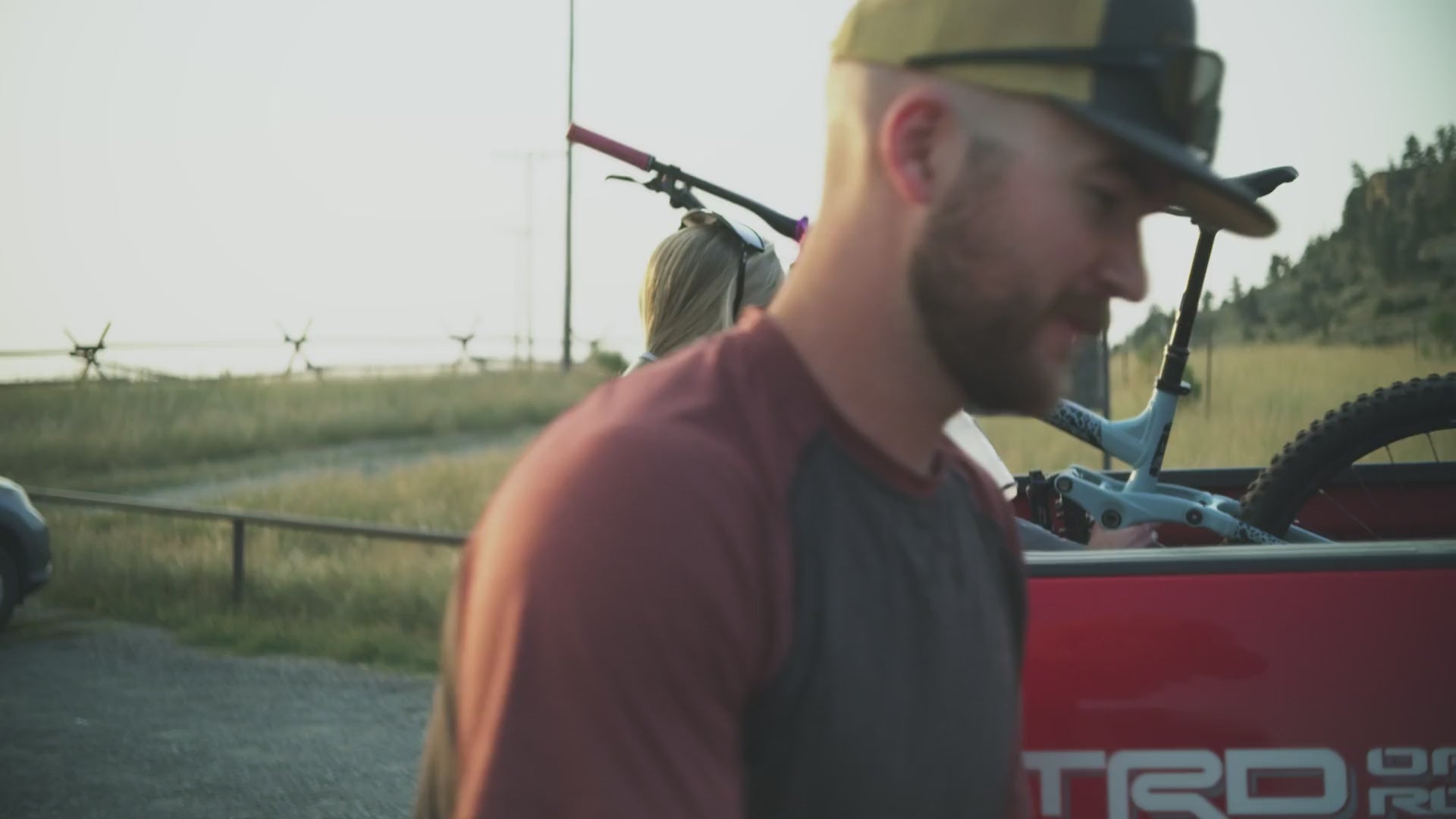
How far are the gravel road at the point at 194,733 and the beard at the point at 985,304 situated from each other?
200 inches

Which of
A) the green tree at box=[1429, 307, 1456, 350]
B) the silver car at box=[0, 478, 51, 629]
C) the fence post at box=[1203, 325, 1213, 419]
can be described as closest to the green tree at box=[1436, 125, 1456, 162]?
the green tree at box=[1429, 307, 1456, 350]

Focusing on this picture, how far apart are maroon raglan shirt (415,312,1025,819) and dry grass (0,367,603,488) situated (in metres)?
20.9

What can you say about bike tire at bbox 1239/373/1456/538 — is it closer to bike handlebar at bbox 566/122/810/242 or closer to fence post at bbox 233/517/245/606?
bike handlebar at bbox 566/122/810/242

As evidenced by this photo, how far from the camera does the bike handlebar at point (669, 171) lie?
4.38 meters

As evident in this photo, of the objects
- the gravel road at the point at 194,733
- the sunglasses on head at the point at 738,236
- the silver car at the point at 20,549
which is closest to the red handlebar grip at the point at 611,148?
the sunglasses on head at the point at 738,236

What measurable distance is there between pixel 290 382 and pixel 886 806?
30.5 meters

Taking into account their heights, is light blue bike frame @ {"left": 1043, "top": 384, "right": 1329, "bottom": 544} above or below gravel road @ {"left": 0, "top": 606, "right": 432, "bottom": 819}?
above

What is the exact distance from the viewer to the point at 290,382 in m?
30.7

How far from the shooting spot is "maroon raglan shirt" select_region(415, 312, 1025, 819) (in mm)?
1082

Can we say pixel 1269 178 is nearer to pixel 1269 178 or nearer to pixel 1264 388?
pixel 1269 178

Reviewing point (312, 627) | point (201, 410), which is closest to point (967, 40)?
point (312, 627)

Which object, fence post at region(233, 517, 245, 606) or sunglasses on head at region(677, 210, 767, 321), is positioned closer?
sunglasses on head at region(677, 210, 767, 321)

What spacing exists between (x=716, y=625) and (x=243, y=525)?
9.79 m

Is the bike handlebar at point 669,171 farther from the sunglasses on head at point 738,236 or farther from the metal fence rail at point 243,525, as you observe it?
the metal fence rail at point 243,525
